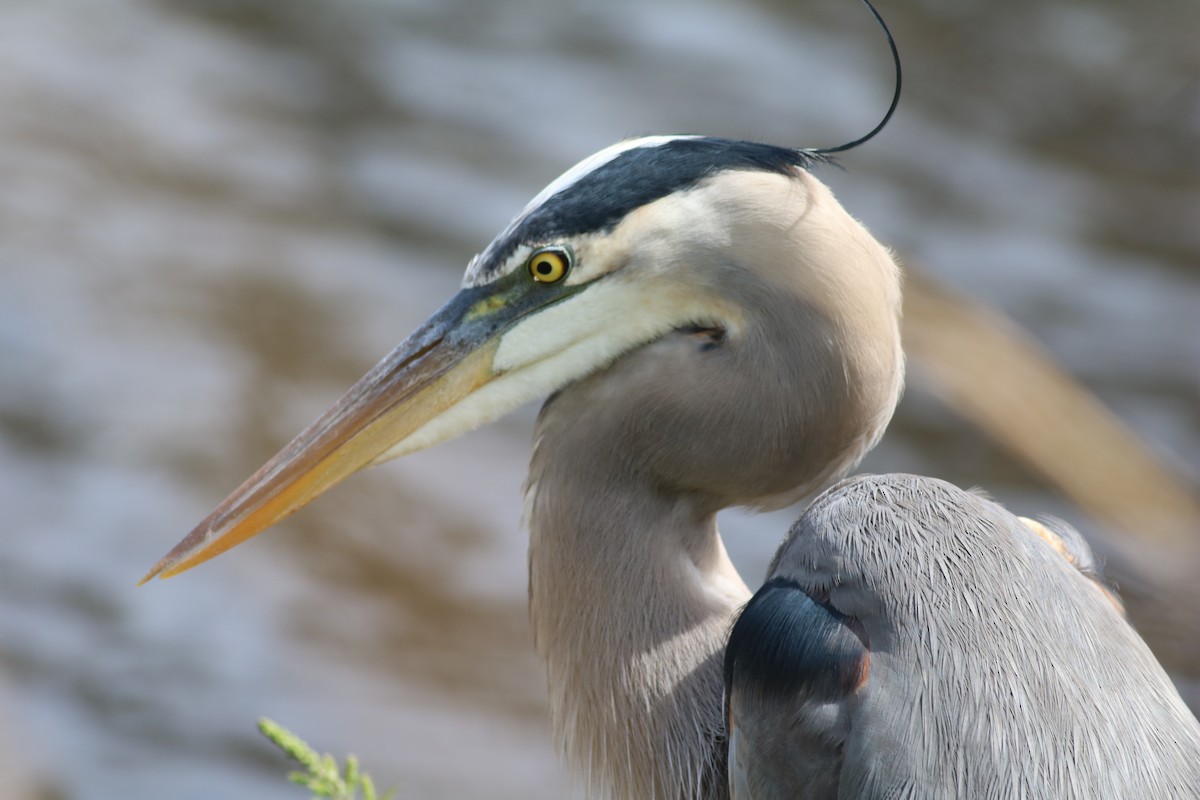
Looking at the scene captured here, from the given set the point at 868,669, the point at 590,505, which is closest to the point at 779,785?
the point at 868,669

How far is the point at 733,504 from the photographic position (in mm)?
2557

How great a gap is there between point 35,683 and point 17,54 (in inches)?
167

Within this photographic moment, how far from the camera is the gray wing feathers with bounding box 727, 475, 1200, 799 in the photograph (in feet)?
7.06

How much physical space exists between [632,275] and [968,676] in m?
0.82

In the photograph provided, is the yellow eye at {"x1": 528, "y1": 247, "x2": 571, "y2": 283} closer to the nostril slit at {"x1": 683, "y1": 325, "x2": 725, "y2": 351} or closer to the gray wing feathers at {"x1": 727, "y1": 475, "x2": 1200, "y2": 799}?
the nostril slit at {"x1": 683, "y1": 325, "x2": 725, "y2": 351}

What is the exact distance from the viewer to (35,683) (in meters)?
5.34

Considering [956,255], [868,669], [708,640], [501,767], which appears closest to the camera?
[868,669]

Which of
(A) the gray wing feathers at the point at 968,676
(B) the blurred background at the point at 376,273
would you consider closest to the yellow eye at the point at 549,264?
(A) the gray wing feathers at the point at 968,676

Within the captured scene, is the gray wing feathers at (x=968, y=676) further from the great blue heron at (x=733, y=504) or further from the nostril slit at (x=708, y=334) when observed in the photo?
the nostril slit at (x=708, y=334)

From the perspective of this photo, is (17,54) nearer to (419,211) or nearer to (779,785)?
(419,211)

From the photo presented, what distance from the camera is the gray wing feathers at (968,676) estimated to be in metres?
2.15

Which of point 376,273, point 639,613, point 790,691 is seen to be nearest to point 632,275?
point 639,613

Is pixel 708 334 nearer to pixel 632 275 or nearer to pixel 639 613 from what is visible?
pixel 632 275

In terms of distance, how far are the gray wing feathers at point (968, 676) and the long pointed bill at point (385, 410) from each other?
0.62 metres
